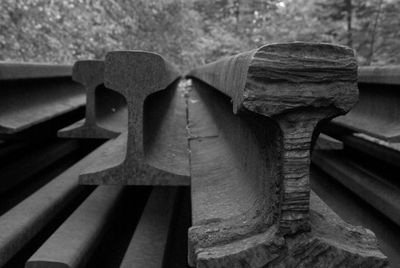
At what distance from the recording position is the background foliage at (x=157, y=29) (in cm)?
922

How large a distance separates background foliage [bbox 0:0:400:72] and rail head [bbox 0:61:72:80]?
5439 millimetres

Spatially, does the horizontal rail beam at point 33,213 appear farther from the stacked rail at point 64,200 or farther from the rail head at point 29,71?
the rail head at point 29,71

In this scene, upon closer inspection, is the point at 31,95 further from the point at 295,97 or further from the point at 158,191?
the point at 295,97

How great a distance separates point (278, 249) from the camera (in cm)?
105

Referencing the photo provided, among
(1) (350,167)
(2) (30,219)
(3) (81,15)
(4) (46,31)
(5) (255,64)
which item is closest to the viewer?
(5) (255,64)

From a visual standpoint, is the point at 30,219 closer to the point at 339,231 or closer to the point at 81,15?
the point at 339,231

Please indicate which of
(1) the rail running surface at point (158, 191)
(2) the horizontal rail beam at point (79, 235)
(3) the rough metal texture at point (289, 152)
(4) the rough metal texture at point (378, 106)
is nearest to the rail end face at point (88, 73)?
(1) the rail running surface at point (158, 191)

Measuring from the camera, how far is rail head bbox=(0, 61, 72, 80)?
2.14 m

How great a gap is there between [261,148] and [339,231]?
29 centimetres

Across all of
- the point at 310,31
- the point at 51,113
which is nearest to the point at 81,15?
the point at 310,31

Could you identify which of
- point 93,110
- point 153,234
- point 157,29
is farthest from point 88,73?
point 157,29

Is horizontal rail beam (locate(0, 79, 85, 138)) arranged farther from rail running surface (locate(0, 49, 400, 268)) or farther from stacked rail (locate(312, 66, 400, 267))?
stacked rail (locate(312, 66, 400, 267))

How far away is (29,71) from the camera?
2535 mm

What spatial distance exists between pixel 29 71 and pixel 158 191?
0.95 metres
